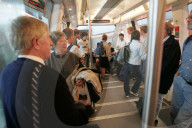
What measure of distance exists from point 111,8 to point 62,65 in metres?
1.64

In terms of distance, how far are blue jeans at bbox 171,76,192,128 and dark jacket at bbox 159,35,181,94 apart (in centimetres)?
9

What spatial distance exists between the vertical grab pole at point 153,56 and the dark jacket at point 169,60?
1222mm

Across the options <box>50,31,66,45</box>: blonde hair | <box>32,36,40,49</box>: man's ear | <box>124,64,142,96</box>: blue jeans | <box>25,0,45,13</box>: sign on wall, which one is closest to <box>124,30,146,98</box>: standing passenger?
<box>124,64,142,96</box>: blue jeans

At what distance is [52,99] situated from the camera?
566 mm

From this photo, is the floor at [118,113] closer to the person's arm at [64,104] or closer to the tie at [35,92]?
the person's arm at [64,104]

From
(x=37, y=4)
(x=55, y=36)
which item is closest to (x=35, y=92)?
(x=55, y=36)

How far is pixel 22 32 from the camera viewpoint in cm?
54

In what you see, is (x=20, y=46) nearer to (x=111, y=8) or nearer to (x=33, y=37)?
(x=33, y=37)

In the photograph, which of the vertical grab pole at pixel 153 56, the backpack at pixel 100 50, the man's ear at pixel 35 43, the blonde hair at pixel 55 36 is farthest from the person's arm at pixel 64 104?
the backpack at pixel 100 50

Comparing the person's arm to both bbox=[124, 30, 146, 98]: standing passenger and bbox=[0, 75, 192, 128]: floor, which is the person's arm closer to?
bbox=[124, 30, 146, 98]: standing passenger

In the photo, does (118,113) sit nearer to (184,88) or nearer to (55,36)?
(184,88)

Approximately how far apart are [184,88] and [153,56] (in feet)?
4.07

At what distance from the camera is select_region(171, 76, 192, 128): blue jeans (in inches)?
50.1

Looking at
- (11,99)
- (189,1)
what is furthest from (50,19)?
(189,1)
